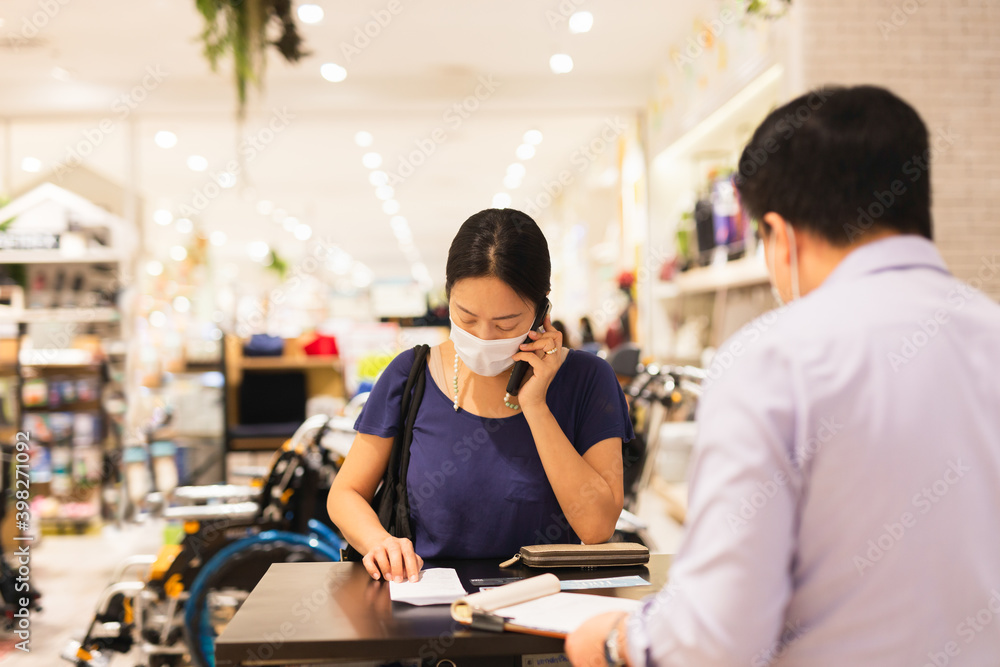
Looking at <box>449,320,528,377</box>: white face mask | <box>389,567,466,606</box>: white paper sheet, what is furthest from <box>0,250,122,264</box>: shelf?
<box>389,567,466,606</box>: white paper sheet

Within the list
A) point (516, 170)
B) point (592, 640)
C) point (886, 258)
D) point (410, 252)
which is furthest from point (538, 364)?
point (410, 252)

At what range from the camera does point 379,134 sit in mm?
8617

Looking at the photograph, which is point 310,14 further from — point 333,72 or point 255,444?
point 255,444

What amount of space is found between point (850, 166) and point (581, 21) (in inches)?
204

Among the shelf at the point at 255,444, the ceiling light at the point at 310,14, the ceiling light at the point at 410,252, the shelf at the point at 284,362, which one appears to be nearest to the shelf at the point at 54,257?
the shelf at the point at 284,362

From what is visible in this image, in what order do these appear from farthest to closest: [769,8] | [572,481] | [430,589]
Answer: [769,8]
[572,481]
[430,589]

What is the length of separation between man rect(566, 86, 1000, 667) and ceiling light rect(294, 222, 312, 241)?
51.0 feet

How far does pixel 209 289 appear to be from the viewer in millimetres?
15578

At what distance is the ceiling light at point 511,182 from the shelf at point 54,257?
609 cm

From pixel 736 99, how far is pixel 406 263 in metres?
21.0

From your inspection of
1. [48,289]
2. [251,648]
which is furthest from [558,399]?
[48,289]

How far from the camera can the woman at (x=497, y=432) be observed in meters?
1.71

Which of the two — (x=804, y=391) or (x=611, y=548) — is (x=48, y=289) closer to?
(x=611, y=548)

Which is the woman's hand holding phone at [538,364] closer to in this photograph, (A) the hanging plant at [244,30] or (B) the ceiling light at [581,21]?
(A) the hanging plant at [244,30]
